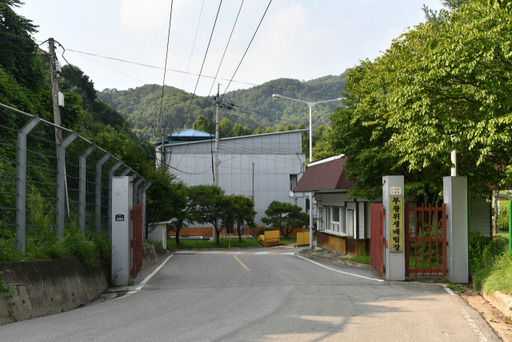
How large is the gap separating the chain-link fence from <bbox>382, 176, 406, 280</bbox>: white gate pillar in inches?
296

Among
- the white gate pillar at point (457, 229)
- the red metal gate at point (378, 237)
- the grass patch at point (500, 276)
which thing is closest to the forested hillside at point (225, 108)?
the red metal gate at point (378, 237)

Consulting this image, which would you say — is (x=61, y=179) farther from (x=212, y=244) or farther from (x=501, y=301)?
(x=212, y=244)

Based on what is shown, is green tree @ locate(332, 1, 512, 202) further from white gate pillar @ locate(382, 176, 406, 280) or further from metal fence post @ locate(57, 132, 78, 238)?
metal fence post @ locate(57, 132, 78, 238)

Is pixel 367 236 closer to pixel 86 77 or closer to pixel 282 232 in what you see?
pixel 282 232

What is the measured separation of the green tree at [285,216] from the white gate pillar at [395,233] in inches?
1564

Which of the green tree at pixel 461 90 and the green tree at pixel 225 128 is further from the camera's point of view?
the green tree at pixel 225 128

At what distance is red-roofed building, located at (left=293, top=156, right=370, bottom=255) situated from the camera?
22859 millimetres

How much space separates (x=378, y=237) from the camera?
1398cm

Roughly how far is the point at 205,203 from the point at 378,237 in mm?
31178

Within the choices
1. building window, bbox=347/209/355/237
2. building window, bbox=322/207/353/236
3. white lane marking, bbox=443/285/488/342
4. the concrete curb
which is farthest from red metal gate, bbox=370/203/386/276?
building window, bbox=322/207/353/236

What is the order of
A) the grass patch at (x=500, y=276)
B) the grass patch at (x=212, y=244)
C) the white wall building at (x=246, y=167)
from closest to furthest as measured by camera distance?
1. the grass patch at (x=500, y=276)
2. the grass patch at (x=212, y=244)
3. the white wall building at (x=246, y=167)

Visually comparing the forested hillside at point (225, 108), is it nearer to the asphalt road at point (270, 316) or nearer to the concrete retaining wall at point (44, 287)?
the asphalt road at point (270, 316)

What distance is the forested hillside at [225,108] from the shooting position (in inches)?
3536

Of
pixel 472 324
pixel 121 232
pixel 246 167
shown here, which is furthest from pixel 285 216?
pixel 472 324
